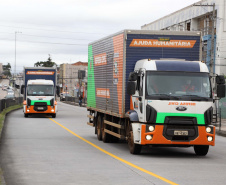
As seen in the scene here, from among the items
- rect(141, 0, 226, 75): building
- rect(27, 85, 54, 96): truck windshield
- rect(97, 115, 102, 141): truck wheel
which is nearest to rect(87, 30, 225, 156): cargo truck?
rect(97, 115, 102, 141): truck wheel

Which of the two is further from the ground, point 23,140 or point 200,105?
point 200,105

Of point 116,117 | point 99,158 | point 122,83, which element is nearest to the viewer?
point 99,158

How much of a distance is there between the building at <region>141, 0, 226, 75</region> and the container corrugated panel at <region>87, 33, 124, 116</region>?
31490 mm

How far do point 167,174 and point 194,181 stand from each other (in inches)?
42.6

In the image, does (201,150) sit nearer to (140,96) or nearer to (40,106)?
(140,96)

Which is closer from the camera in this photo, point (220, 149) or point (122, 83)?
point (122, 83)

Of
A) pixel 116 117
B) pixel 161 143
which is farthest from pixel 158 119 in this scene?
pixel 116 117

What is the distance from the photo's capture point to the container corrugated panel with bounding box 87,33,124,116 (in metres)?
17.8

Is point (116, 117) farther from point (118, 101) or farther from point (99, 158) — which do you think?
point (99, 158)

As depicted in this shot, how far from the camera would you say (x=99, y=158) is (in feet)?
50.7

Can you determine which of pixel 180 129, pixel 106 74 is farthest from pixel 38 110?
pixel 180 129

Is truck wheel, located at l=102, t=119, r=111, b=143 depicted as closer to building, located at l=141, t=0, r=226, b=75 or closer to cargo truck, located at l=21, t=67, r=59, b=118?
cargo truck, located at l=21, t=67, r=59, b=118

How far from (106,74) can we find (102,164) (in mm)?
6092

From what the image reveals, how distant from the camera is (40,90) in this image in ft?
135
